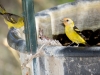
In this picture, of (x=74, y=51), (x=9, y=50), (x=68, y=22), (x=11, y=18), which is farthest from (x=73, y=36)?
(x=9, y=50)

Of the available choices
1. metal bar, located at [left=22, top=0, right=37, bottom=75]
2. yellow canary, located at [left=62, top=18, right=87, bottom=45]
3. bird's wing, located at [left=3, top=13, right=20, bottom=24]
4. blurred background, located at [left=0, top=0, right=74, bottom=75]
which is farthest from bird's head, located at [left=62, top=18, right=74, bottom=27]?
blurred background, located at [left=0, top=0, right=74, bottom=75]

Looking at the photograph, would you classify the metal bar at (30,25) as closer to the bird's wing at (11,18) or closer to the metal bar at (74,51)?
the metal bar at (74,51)

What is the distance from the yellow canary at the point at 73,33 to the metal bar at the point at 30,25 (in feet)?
3.50

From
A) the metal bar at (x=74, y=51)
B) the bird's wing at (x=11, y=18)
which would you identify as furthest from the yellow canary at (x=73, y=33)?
the metal bar at (x=74, y=51)

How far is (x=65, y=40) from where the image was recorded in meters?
4.66

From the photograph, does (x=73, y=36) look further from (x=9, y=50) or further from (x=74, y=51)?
(x=9, y=50)

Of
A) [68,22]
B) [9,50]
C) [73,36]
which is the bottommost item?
[9,50]

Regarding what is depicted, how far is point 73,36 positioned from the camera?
14.5ft

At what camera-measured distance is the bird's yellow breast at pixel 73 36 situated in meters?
4.37

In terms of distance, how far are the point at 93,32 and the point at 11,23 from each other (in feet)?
2.98

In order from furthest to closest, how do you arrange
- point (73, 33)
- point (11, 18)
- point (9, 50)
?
point (9, 50)
point (11, 18)
point (73, 33)

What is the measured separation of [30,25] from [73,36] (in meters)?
1.20

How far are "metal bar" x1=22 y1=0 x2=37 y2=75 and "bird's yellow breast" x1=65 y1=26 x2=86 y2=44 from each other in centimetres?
107

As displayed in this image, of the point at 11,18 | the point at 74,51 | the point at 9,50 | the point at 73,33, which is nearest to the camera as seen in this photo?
the point at 74,51
